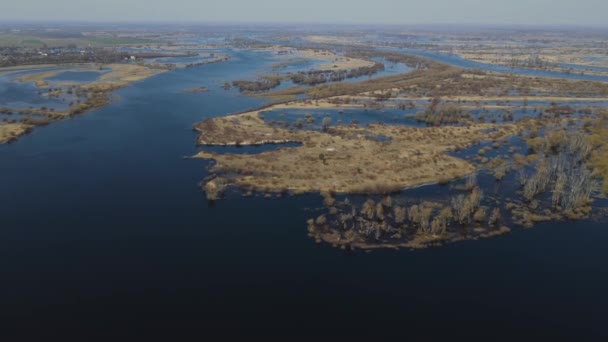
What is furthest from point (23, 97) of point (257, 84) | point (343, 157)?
point (343, 157)

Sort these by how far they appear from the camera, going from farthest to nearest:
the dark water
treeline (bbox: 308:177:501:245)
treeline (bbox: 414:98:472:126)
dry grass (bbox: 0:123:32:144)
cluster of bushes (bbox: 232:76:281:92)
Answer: cluster of bushes (bbox: 232:76:281:92) → treeline (bbox: 414:98:472:126) → dry grass (bbox: 0:123:32:144) → treeline (bbox: 308:177:501:245) → the dark water

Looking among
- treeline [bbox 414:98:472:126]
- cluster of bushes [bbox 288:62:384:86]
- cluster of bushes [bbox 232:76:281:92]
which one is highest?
cluster of bushes [bbox 288:62:384:86]

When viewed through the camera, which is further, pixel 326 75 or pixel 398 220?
pixel 326 75

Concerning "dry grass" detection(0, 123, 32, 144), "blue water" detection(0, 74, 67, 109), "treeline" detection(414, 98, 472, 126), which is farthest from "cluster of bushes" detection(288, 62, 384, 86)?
"dry grass" detection(0, 123, 32, 144)

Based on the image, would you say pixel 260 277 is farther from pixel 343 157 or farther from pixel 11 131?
pixel 11 131

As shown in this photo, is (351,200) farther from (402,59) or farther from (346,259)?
(402,59)

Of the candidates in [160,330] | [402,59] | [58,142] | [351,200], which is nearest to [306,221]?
[351,200]

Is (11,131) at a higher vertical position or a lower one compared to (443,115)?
lower

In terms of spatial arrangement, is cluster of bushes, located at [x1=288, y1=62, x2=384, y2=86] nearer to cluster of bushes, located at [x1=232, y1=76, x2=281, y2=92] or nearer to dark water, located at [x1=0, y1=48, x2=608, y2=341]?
cluster of bushes, located at [x1=232, y1=76, x2=281, y2=92]
